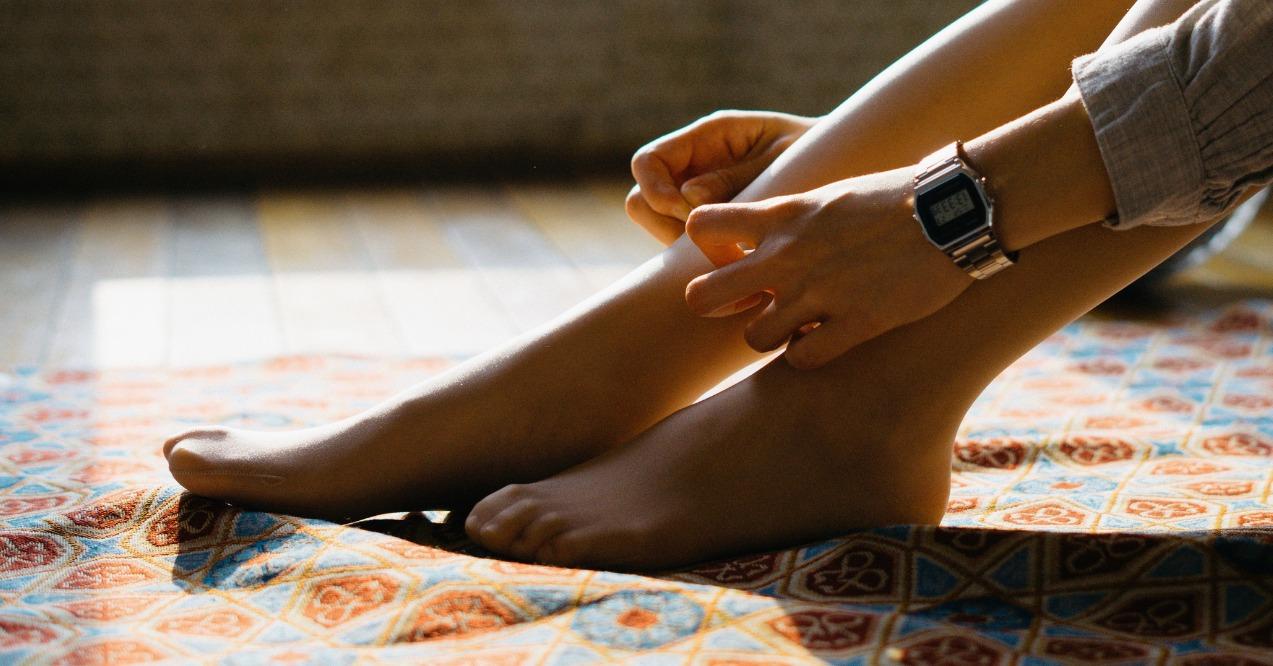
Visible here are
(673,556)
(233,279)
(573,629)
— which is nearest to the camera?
(573,629)

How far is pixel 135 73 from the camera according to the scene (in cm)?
256

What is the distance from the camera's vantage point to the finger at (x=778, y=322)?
66cm

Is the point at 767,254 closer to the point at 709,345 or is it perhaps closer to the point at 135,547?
the point at 709,345

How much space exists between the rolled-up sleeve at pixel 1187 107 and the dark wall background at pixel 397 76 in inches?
84.3

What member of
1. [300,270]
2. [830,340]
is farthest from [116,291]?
[830,340]

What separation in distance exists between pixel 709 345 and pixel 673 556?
130 mm

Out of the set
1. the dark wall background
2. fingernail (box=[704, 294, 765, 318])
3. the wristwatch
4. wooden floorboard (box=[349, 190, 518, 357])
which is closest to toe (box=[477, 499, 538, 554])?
fingernail (box=[704, 294, 765, 318])

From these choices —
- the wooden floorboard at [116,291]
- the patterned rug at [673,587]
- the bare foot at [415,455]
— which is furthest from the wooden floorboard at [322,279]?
the bare foot at [415,455]

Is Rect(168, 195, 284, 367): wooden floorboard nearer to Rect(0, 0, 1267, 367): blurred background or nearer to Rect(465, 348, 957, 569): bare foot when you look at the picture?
Rect(0, 0, 1267, 367): blurred background

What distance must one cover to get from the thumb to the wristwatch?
0.21 metres

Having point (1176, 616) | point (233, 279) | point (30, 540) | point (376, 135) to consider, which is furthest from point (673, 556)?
point (376, 135)

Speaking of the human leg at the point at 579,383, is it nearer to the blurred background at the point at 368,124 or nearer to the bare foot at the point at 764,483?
the bare foot at the point at 764,483

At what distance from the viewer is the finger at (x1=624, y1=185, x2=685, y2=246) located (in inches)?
34.9

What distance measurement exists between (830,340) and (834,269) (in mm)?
41
